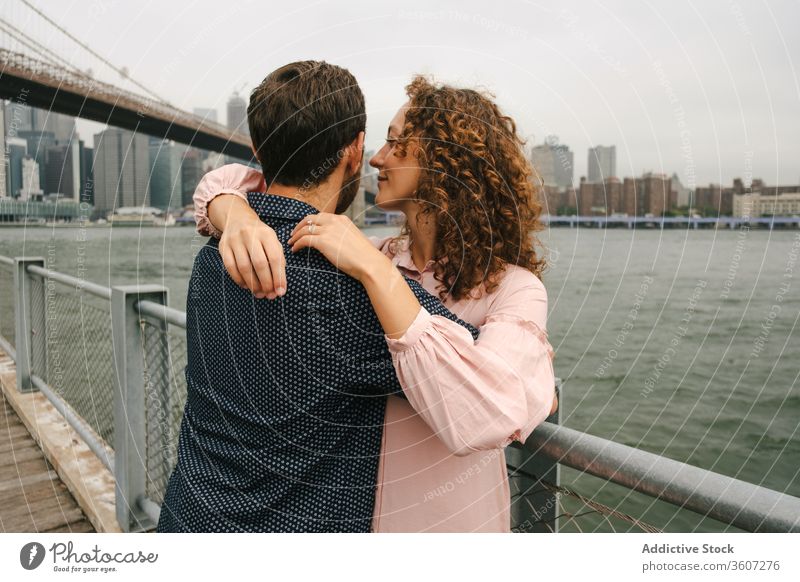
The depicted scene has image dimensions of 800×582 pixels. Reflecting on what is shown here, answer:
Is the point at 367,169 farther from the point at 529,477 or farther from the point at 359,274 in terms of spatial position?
the point at 529,477

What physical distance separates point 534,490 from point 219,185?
784mm

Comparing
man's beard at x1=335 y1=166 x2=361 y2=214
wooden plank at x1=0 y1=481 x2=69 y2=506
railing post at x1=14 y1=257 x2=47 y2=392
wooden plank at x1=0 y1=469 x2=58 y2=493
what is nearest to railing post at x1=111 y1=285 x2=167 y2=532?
wooden plank at x1=0 y1=481 x2=69 y2=506

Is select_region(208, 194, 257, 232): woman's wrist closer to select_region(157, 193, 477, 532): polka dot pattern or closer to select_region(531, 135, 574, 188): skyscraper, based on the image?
select_region(157, 193, 477, 532): polka dot pattern

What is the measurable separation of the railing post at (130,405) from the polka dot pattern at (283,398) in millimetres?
1195

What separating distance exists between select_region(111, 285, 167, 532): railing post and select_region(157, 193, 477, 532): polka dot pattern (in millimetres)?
1195

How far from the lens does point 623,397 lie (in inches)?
347

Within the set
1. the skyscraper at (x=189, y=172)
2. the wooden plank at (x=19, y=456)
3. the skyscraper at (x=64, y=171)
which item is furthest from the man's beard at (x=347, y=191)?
the wooden plank at (x=19, y=456)

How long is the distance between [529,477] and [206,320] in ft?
2.12

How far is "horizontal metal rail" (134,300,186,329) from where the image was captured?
5.64ft

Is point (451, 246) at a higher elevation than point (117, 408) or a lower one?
higher

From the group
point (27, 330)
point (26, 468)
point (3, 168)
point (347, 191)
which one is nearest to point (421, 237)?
point (347, 191)

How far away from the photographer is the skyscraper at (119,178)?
1.65 m

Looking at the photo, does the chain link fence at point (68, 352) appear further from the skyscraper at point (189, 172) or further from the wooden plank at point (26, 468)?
the skyscraper at point (189, 172)
